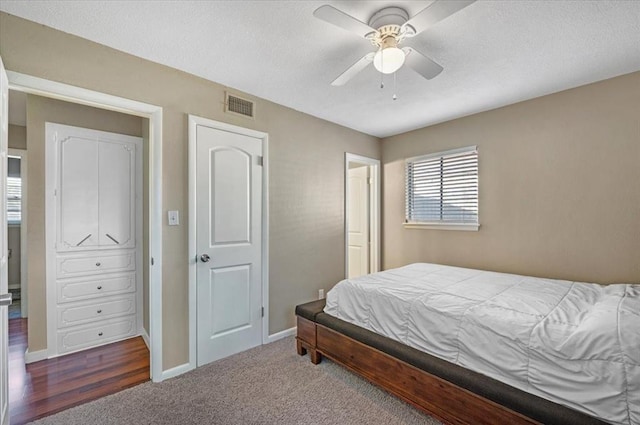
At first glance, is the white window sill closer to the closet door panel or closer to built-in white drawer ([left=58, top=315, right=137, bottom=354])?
the closet door panel

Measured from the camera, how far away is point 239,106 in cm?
273

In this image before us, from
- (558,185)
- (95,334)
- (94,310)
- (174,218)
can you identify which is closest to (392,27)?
(174,218)

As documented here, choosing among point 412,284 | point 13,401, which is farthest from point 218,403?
point 412,284

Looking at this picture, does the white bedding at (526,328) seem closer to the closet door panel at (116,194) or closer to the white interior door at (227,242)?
the white interior door at (227,242)

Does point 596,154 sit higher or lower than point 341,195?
higher

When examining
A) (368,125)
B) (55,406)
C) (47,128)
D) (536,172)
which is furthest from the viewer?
(368,125)

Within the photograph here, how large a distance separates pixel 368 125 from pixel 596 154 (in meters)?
2.21

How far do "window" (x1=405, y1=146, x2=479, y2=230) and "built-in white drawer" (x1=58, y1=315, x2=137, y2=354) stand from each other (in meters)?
3.47

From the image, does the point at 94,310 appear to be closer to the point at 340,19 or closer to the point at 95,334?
the point at 95,334

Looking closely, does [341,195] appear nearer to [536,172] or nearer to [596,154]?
[536,172]

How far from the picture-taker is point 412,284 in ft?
7.73

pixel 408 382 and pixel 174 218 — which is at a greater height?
pixel 174 218

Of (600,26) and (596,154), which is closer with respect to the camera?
(600,26)

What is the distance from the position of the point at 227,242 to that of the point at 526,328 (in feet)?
7.39
